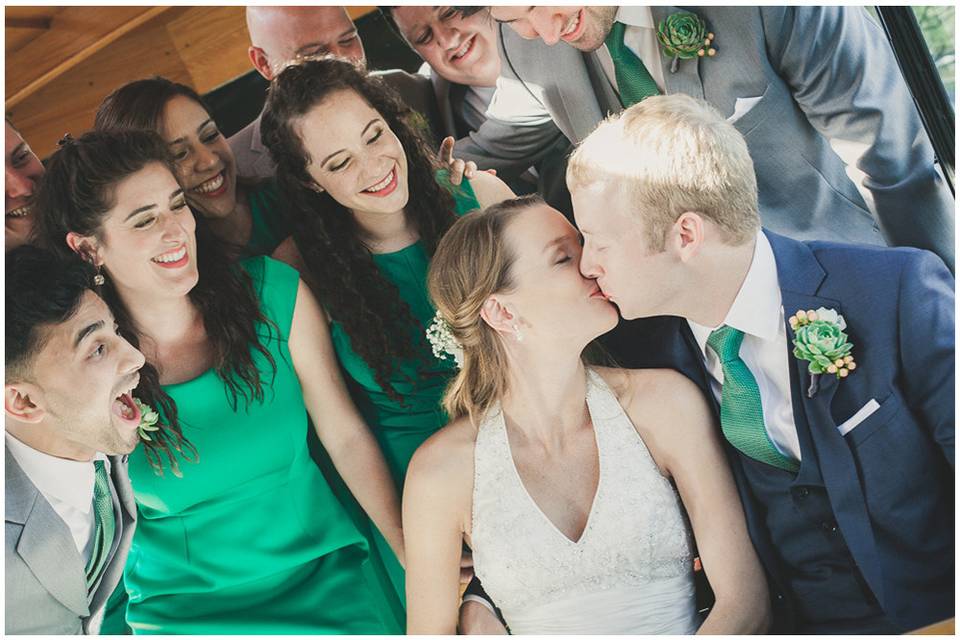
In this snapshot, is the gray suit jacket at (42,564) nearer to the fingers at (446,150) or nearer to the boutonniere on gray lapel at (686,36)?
the fingers at (446,150)

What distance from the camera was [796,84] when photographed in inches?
107

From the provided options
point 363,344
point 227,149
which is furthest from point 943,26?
point 227,149

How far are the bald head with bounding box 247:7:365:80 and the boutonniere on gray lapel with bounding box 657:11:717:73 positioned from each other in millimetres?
978

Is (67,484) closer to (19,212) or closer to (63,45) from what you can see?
(19,212)

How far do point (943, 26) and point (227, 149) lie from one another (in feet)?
6.44

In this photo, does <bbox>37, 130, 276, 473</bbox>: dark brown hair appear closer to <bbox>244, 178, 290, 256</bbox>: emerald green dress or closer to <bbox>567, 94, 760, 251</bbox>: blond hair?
<bbox>244, 178, 290, 256</bbox>: emerald green dress

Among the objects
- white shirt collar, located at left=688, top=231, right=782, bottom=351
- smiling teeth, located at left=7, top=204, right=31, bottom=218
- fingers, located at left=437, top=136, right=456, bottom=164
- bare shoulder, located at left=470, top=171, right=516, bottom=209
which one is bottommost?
white shirt collar, located at left=688, top=231, right=782, bottom=351

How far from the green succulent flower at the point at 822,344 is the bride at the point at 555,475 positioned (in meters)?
0.35

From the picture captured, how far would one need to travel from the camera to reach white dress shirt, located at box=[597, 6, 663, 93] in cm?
278

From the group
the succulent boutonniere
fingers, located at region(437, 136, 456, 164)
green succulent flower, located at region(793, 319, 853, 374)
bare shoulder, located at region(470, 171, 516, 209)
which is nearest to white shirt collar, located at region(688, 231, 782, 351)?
green succulent flower, located at region(793, 319, 853, 374)

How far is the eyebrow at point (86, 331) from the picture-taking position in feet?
8.63

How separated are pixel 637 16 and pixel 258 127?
3.90 ft

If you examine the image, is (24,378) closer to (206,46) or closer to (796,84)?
(206,46)

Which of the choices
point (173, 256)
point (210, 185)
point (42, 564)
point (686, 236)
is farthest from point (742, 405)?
point (42, 564)
